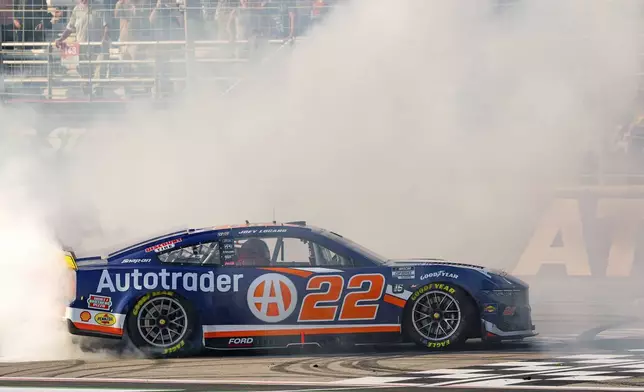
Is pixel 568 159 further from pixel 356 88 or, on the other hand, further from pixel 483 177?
pixel 356 88

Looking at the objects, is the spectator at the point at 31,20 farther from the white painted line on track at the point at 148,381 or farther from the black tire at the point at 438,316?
the white painted line on track at the point at 148,381

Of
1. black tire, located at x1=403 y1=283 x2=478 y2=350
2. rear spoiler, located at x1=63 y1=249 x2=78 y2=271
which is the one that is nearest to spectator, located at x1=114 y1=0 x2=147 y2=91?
rear spoiler, located at x1=63 y1=249 x2=78 y2=271

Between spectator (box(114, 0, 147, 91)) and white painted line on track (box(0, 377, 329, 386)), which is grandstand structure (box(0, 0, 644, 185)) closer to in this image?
spectator (box(114, 0, 147, 91))

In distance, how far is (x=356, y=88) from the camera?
13.5 m

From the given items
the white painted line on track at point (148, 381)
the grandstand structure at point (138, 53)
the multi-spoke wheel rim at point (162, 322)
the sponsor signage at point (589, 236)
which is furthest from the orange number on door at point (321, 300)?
the sponsor signage at point (589, 236)

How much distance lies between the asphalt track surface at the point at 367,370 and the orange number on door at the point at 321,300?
28 cm

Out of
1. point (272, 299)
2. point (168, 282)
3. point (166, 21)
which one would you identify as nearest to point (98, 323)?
point (168, 282)

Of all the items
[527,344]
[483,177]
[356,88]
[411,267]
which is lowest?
[527,344]

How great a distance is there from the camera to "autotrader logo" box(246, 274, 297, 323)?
28.4 ft

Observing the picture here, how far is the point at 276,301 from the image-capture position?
342 inches

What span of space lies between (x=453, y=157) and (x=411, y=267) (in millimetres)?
5093

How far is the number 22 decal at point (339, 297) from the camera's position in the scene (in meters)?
8.68

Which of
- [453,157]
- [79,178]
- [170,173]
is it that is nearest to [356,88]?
[453,157]

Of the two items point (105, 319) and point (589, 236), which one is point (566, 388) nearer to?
point (105, 319)
